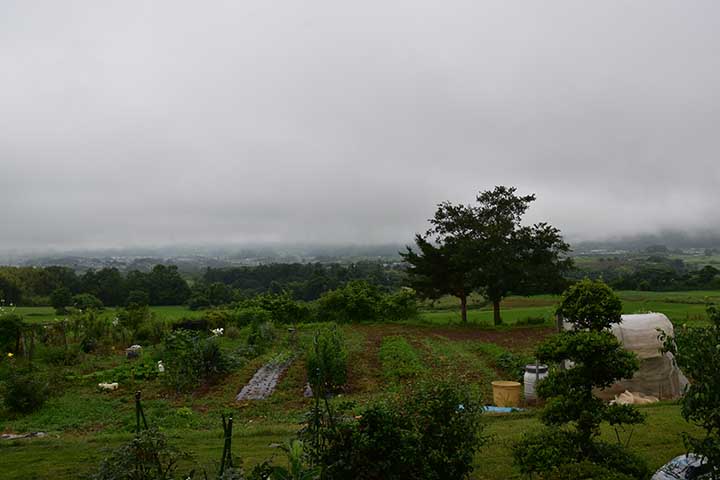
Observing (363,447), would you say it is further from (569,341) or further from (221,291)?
(221,291)

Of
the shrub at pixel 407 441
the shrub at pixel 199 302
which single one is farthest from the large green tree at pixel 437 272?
the shrub at pixel 199 302

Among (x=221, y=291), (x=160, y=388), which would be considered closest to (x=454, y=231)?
(x=160, y=388)

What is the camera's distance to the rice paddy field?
21.6 ft

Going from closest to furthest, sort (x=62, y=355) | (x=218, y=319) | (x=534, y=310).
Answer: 1. (x=62, y=355)
2. (x=218, y=319)
3. (x=534, y=310)

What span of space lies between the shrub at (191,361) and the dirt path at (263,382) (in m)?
1.10

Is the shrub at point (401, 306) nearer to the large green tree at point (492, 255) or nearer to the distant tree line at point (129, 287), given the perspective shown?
the large green tree at point (492, 255)

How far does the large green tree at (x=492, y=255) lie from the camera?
71.1 ft

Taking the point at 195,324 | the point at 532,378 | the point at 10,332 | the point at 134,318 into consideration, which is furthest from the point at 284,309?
the point at 532,378

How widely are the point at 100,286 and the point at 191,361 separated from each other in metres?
40.1

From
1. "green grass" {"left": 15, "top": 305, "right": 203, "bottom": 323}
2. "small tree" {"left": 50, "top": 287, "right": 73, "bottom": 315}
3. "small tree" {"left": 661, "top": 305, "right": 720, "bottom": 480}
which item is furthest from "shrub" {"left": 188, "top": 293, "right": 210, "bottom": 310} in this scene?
"small tree" {"left": 661, "top": 305, "right": 720, "bottom": 480}

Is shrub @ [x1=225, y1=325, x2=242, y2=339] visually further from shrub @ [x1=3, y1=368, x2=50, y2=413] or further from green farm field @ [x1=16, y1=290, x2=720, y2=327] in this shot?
shrub @ [x1=3, y1=368, x2=50, y2=413]

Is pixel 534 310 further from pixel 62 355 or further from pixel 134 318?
pixel 62 355

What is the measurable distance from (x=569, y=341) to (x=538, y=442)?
1168 millimetres

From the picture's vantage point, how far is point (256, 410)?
9.88 meters
